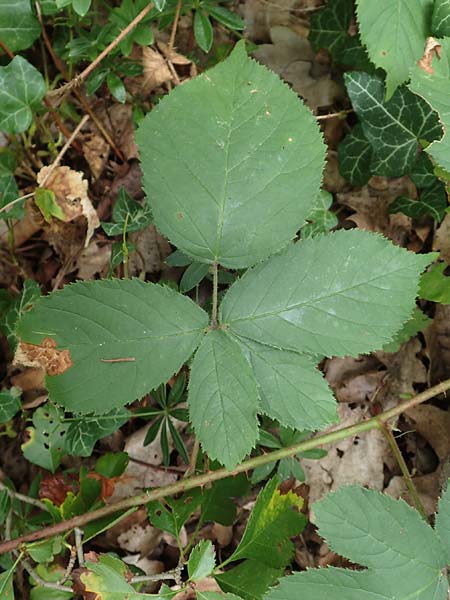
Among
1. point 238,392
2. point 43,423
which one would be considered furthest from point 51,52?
point 238,392

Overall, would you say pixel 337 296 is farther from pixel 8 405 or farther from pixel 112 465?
pixel 8 405

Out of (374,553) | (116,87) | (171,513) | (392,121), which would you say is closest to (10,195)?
(116,87)

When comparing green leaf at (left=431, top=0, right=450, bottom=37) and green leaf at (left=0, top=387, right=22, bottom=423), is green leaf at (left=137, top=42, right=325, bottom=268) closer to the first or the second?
green leaf at (left=431, top=0, right=450, bottom=37)

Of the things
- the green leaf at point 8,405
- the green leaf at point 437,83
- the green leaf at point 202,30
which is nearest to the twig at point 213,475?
the green leaf at point 8,405

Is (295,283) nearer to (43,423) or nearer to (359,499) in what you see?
(359,499)

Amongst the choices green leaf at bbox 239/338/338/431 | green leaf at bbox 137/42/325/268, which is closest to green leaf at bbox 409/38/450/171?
green leaf at bbox 137/42/325/268
